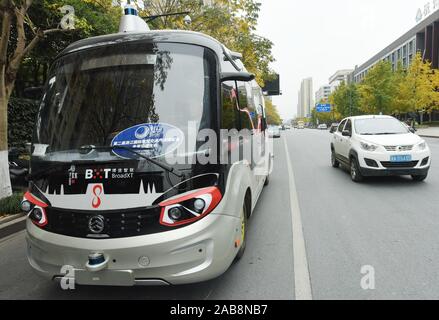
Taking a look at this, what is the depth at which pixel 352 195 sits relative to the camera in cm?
708

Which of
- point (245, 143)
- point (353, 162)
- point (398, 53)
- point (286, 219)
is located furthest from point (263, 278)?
point (398, 53)

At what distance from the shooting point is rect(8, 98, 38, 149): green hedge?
1455cm

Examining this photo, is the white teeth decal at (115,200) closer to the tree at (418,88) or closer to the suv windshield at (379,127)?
the suv windshield at (379,127)

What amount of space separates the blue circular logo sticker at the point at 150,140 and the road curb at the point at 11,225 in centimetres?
332

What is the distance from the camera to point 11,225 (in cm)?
538

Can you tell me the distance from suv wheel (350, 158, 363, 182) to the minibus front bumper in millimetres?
6079

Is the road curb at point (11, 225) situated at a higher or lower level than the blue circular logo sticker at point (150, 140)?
lower

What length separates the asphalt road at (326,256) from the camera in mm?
3299

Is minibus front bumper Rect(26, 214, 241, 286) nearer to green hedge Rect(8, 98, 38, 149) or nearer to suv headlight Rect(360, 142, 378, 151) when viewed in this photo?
suv headlight Rect(360, 142, 378, 151)

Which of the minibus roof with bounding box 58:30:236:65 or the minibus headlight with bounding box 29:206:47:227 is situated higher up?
the minibus roof with bounding box 58:30:236:65

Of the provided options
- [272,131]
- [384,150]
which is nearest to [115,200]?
[384,150]

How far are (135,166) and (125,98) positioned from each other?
2.31 feet

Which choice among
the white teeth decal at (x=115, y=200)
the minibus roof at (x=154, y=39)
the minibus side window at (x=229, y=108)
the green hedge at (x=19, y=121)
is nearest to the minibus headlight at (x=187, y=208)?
the white teeth decal at (x=115, y=200)

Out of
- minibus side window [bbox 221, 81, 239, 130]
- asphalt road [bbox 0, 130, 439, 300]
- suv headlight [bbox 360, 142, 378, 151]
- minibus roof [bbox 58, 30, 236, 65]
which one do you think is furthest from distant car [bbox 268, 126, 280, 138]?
minibus roof [bbox 58, 30, 236, 65]
